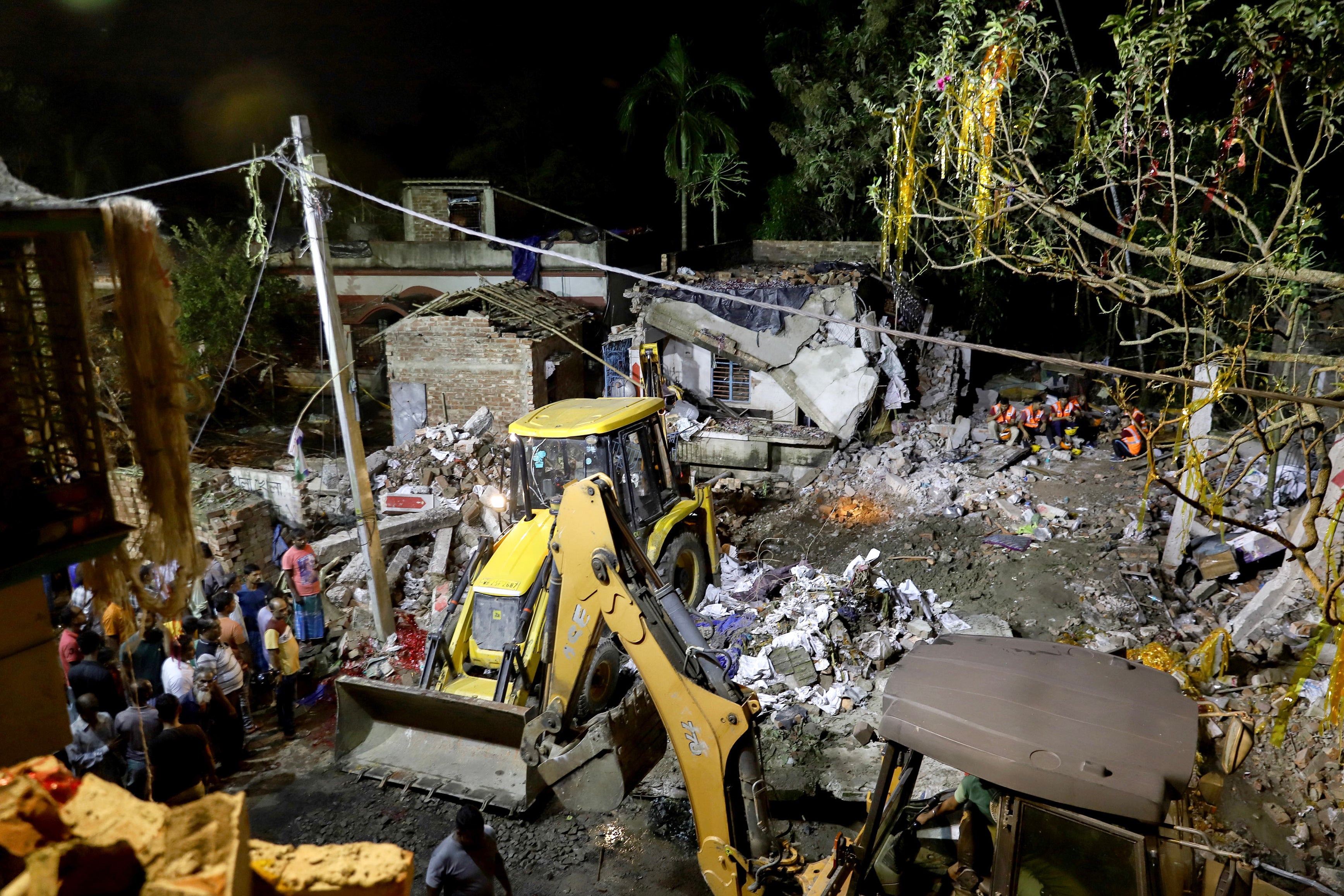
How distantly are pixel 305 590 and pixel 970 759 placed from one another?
697 cm

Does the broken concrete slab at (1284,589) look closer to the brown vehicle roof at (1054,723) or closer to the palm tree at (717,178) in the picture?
the brown vehicle roof at (1054,723)

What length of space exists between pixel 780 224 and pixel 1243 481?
1277cm

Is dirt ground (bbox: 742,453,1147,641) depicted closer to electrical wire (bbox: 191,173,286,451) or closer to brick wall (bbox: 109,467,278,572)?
brick wall (bbox: 109,467,278,572)

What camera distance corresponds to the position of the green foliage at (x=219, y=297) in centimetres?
1672

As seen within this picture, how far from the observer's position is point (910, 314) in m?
14.9

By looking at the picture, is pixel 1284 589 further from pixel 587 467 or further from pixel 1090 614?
pixel 587 467

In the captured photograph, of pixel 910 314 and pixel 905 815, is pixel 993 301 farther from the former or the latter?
pixel 905 815

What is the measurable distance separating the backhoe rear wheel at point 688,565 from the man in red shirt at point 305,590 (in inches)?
141

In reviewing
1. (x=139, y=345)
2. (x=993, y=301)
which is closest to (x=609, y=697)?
(x=139, y=345)

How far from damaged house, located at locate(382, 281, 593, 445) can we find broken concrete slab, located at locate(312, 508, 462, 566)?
4.39 metres

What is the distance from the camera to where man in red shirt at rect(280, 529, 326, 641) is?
26.2 ft

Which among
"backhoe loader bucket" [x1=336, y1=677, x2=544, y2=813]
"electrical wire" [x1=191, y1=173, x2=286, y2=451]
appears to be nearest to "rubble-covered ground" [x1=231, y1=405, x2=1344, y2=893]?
"backhoe loader bucket" [x1=336, y1=677, x2=544, y2=813]

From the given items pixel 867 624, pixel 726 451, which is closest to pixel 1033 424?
pixel 726 451

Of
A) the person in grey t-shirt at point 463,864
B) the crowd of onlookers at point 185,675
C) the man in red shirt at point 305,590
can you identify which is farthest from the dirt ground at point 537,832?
the man in red shirt at point 305,590
